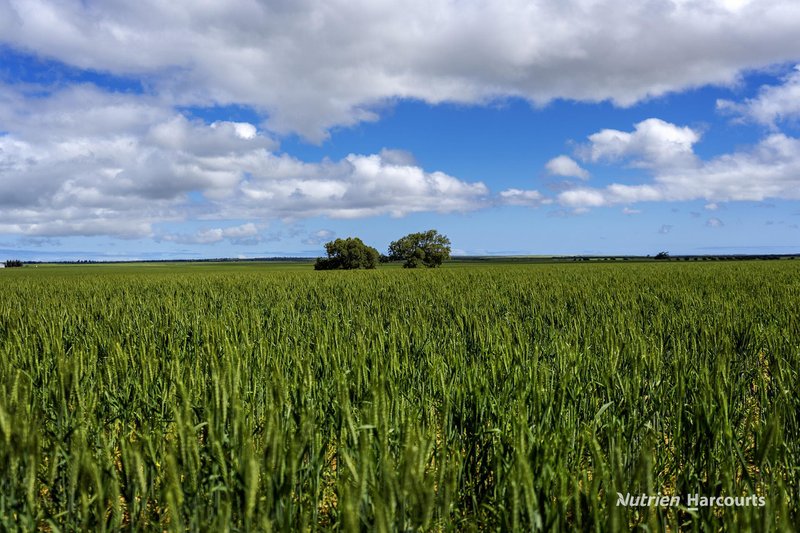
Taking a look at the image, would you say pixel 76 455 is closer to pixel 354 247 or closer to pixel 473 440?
pixel 473 440

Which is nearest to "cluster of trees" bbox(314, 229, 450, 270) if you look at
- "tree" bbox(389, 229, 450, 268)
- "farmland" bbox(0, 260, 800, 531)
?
"tree" bbox(389, 229, 450, 268)

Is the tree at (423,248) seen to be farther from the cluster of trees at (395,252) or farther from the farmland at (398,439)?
the farmland at (398,439)

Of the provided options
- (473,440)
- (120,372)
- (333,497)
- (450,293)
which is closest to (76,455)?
(333,497)

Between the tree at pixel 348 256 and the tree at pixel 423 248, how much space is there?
8.74 meters

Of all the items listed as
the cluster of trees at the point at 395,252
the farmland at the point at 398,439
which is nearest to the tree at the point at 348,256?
the cluster of trees at the point at 395,252

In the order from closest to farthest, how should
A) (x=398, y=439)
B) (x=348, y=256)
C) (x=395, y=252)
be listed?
1. (x=398, y=439)
2. (x=348, y=256)
3. (x=395, y=252)

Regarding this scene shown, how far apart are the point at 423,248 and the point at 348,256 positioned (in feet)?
49.2

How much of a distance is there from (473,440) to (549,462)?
652 millimetres

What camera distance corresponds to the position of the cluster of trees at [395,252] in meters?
63.8

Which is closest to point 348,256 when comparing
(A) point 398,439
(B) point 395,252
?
(B) point 395,252

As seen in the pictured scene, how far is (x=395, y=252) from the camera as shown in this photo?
250 feet

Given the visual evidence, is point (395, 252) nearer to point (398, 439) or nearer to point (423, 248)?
point (423, 248)

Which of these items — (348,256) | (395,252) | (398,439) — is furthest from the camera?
(395,252)

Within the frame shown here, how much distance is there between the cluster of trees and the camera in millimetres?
63750
